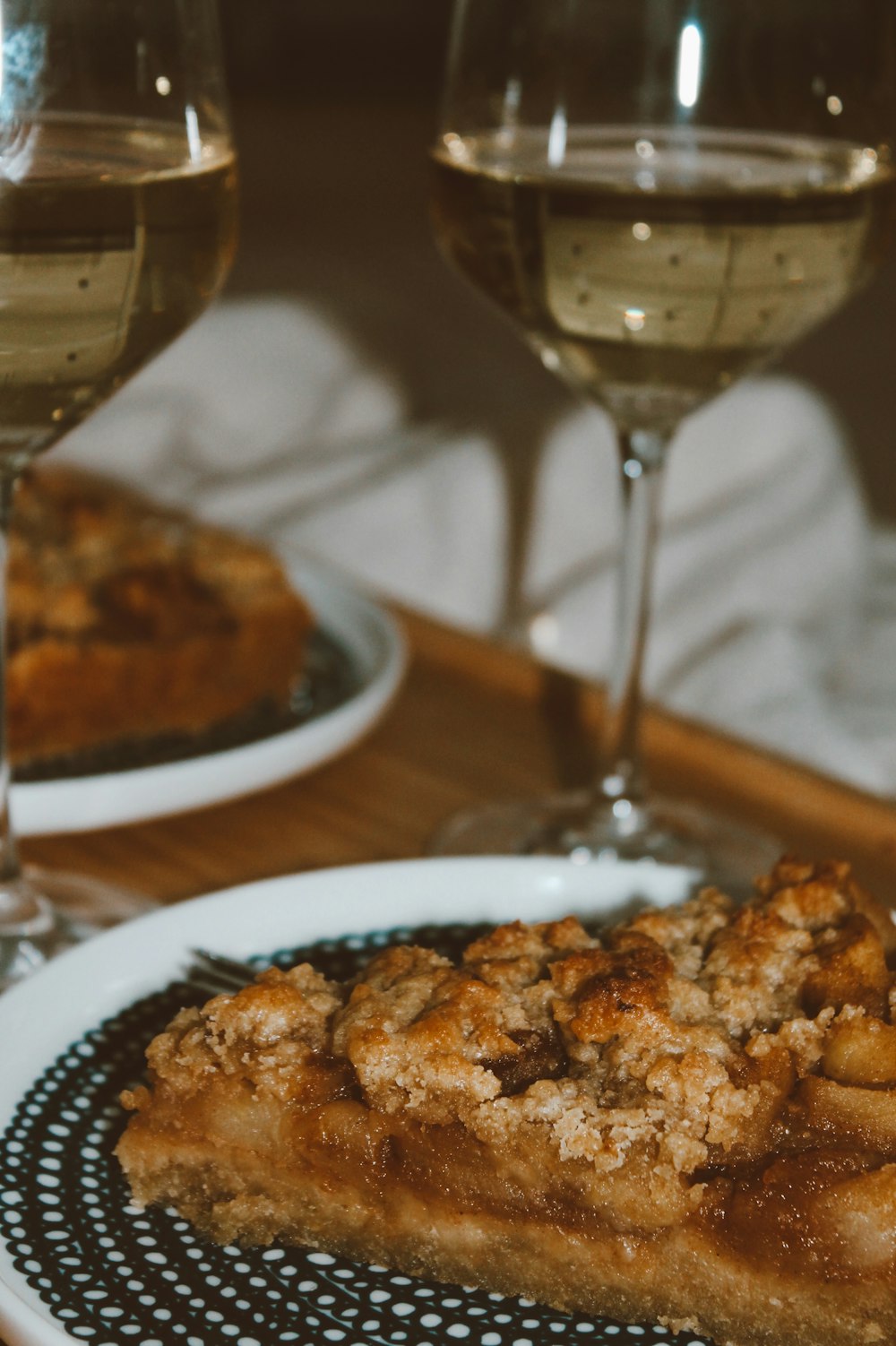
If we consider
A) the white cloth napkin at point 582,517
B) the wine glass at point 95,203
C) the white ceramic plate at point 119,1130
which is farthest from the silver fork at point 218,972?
the white cloth napkin at point 582,517

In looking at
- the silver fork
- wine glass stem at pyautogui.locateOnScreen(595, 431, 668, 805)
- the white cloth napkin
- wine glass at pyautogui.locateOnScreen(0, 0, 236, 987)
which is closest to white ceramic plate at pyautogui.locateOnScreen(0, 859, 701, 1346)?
the silver fork

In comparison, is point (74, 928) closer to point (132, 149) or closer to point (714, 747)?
point (132, 149)

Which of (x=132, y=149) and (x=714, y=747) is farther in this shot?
(x=714, y=747)

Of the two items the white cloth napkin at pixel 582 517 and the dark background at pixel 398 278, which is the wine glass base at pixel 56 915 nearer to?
the white cloth napkin at pixel 582 517

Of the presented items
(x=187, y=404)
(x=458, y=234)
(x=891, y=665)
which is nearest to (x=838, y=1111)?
(x=458, y=234)

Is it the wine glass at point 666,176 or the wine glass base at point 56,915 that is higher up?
the wine glass at point 666,176

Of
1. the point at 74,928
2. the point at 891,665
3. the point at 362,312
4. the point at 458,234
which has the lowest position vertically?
the point at 891,665

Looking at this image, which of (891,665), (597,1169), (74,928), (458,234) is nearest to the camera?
(597,1169)
